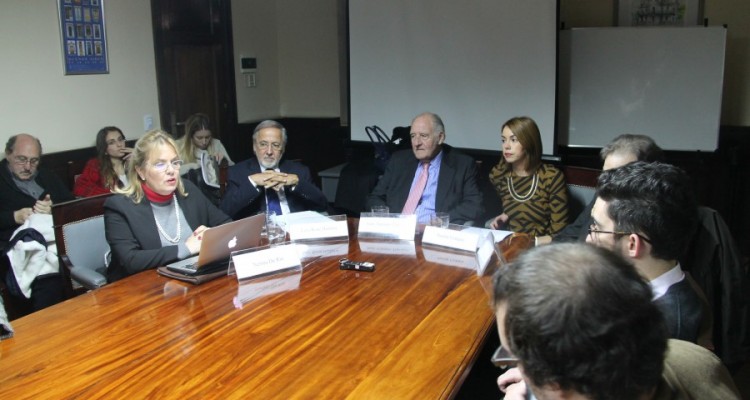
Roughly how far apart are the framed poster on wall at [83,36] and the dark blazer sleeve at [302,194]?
2143 millimetres

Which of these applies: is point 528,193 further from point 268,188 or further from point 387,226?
point 268,188

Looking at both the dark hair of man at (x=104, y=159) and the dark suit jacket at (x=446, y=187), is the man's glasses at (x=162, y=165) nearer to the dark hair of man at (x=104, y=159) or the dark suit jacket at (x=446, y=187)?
the dark suit jacket at (x=446, y=187)

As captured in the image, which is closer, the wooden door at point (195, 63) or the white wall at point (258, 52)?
the wooden door at point (195, 63)

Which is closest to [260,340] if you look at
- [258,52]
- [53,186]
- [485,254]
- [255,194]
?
[485,254]

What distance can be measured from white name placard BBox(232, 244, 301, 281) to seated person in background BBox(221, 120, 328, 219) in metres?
0.96

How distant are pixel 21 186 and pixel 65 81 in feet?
3.43

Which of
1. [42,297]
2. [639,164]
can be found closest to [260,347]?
[639,164]

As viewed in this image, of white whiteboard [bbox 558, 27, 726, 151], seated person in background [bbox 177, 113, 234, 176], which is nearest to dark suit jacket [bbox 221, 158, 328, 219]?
seated person in background [bbox 177, 113, 234, 176]

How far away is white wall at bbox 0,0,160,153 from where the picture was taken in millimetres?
4137

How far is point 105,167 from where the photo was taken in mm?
4410

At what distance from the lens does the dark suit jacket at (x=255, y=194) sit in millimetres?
3186

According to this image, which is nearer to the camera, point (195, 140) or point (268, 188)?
point (268, 188)

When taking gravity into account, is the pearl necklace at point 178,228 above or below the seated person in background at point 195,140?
below

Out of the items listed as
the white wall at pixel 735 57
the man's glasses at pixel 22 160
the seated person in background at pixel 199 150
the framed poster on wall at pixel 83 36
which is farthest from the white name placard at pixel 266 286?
the white wall at pixel 735 57
